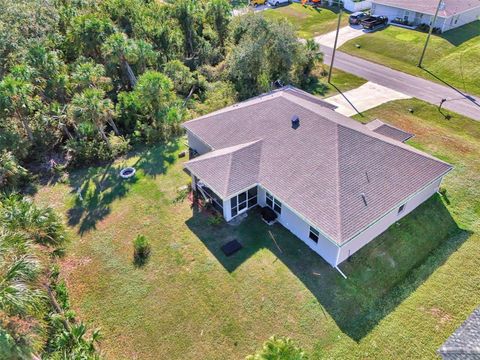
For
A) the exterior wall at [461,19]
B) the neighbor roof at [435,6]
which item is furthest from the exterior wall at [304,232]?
the exterior wall at [461,19]

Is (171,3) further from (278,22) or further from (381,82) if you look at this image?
(381,82)

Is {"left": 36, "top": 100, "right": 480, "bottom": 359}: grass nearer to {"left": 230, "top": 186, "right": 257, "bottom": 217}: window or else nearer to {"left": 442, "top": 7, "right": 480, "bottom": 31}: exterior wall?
{"left": 230, "top": 186, "right": 257, "bottom": 217}: window

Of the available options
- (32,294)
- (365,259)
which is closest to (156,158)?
(32,294)

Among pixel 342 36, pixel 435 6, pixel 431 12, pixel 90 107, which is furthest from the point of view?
pixel 342 36

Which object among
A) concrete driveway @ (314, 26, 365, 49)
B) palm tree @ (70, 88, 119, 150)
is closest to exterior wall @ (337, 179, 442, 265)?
palm tree @ (70, 88, 119, 150)

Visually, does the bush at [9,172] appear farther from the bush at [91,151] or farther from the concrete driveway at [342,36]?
the concrete driveway at [342,36]

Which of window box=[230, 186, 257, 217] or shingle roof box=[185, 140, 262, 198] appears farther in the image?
window box=[230, 186, 257, 217]

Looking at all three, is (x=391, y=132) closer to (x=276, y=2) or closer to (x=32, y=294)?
(x=32, y=294)
